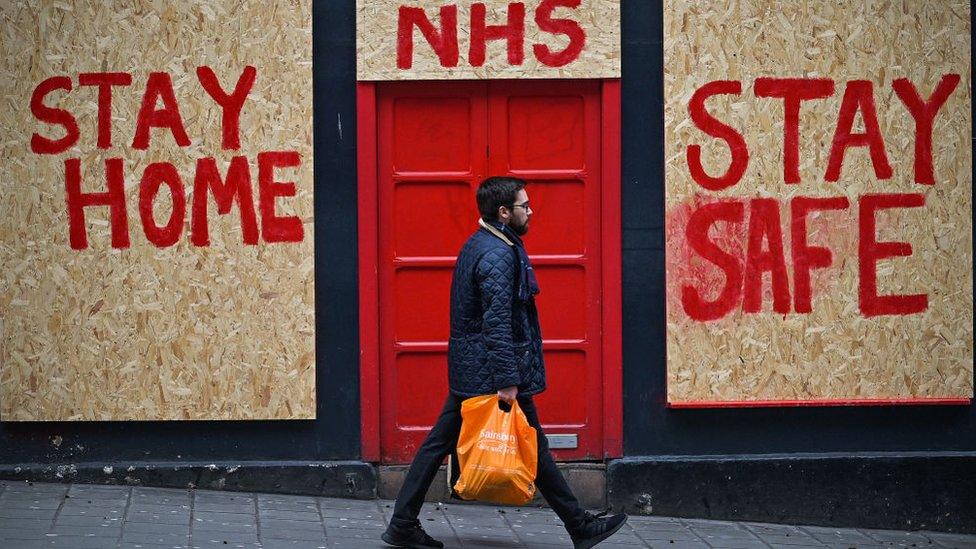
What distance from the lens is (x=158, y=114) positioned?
8.19 meters

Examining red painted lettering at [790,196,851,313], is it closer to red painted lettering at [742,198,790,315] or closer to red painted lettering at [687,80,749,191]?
red painted lettering at [742,198,790,315]

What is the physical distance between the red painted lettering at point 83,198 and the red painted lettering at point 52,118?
116 mm

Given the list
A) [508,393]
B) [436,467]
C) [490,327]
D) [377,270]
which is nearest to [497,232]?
[490,327]

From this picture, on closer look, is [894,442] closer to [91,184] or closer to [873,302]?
[873,302]

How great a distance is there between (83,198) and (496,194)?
8.72ft

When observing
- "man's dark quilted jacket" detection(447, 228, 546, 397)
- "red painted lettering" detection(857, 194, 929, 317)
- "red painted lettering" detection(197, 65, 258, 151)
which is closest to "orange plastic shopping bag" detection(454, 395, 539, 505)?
"man's dark quilted jacket" detection(447, 228, 546, 397)

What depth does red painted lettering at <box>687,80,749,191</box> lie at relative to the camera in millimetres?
8250

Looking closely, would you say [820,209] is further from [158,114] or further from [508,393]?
[158,114]

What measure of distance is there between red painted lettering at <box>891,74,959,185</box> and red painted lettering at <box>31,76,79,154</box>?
4.81m

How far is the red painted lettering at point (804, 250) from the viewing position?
8336 mm

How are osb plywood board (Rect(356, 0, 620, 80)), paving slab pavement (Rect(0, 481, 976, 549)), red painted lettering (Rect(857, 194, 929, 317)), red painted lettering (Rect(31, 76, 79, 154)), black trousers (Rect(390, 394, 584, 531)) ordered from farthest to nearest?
red painted lettering (Rect(857, 194, 929, 317)) < osb plywood board (Rect(356, 0, 620, 80)) < red painted lettering (Rect(31, 76, 79, 154)) < paving slab pavement (Rect(0, 481, 976, 549)) < black trousers (Rect(390, 394, 584, 531))

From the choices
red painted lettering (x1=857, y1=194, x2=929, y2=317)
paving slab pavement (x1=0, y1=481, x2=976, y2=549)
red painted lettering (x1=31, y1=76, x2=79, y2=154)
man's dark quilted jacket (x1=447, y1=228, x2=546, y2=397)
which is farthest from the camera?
red painted lettering (x1=857, y1=194, x2=929, y2=317)

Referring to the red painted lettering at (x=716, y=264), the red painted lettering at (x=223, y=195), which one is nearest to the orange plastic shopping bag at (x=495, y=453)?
the red painted lettering at (x=716, y=264)

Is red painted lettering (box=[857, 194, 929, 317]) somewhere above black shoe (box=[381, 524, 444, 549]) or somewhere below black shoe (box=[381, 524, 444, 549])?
above
